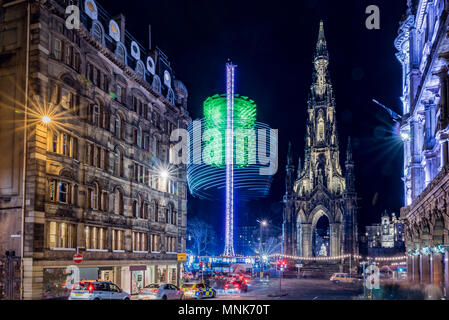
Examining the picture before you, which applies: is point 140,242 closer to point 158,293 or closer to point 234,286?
point 234,286

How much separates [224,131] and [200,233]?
1717 inches

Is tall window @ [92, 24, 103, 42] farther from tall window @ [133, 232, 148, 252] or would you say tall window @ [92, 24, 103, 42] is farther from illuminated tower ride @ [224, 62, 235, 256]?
illuminated tower ride @ [224, 62, 235, 256]

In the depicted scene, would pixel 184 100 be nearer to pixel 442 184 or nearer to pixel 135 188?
pixel 135 188

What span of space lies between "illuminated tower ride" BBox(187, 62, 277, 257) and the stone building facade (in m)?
37.5

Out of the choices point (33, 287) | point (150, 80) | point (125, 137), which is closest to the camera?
point (33, 287)

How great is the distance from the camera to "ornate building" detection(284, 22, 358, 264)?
122m

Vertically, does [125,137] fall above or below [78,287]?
above

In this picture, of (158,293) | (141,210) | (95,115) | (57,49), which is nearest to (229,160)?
(141,210)

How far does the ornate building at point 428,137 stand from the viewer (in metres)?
37.8

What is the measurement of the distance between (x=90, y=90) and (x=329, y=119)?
9556 cm

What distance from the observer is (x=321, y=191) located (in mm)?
124062

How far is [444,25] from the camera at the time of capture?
117 feet
